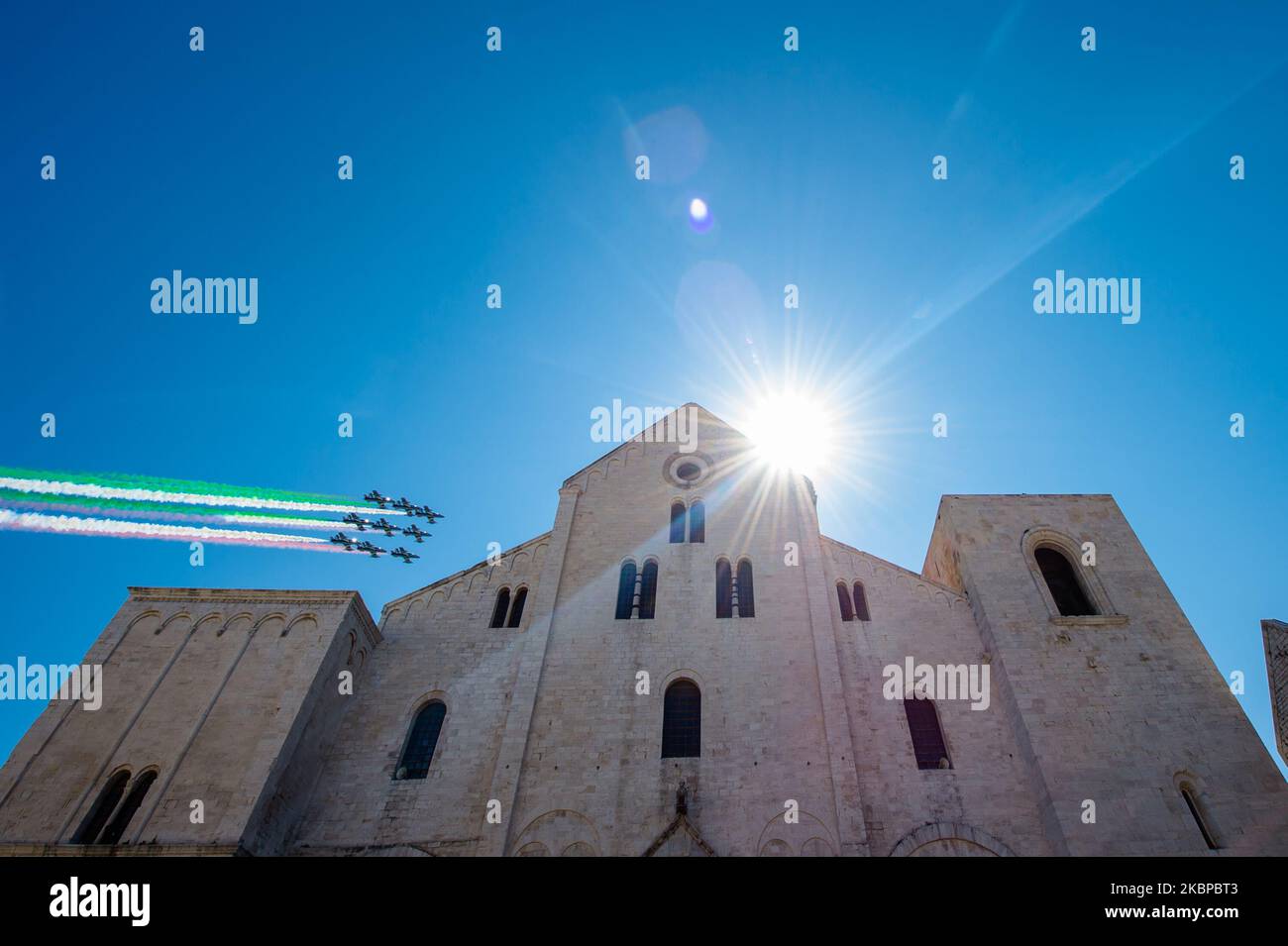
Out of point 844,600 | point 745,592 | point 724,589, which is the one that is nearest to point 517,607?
point 724,589

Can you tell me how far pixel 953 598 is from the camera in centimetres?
2069

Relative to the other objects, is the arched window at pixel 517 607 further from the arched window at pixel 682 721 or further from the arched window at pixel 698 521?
the arched window at pixel 698 521

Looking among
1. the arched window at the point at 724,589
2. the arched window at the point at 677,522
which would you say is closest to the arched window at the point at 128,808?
the arched window at the point at 724,589

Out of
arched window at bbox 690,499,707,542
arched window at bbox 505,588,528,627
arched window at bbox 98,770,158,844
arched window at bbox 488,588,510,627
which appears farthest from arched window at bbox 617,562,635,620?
arched window at bbox 98,770,158,844

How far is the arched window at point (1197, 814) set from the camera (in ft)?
51.4

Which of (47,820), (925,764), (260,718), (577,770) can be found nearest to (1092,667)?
(925,764)

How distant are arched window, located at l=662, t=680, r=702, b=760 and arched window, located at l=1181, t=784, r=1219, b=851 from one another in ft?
38.0

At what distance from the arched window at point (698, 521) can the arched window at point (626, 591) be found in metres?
2.29

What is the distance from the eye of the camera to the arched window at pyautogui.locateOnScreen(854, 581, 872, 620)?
805 inches

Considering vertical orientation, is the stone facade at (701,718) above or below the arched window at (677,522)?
below

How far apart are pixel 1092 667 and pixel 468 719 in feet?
55.6

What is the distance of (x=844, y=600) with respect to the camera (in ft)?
68.5
